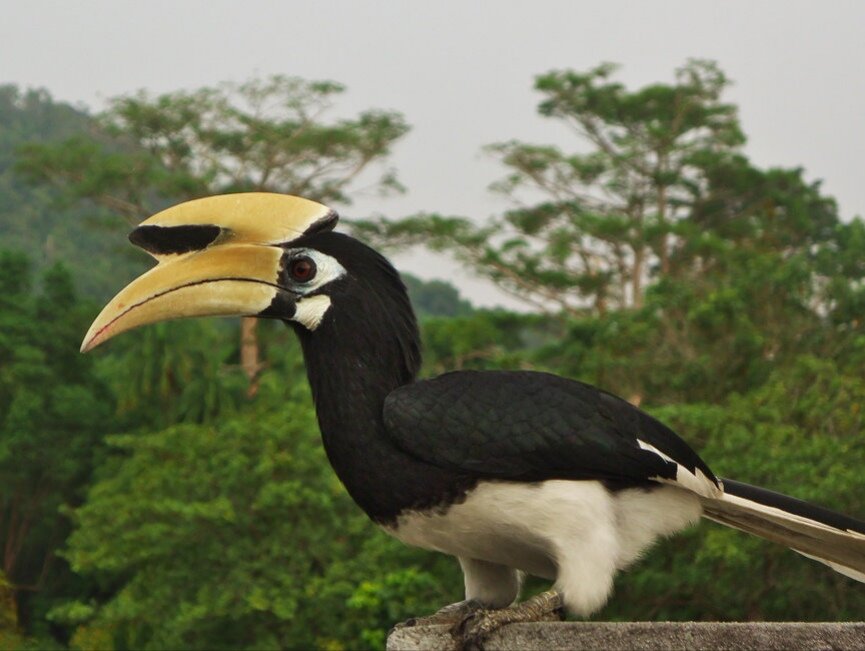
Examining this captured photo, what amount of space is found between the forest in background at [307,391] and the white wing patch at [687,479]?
2.72 meters

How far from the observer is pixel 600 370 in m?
19.1

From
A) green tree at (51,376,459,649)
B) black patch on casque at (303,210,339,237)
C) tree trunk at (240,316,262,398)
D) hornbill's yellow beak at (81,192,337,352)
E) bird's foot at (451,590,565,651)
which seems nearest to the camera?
bird's foot at (451,590,565,651)

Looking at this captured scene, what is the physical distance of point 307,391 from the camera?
71.3 ft

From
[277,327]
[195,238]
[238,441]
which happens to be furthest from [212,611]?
[277,327]

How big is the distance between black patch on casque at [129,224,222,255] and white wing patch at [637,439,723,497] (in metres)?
1.33

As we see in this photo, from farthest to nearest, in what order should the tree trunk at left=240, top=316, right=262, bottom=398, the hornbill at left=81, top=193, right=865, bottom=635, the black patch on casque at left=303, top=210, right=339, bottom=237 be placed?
1. the tree trunk at left=240, top=316, right=262, bottom=398
2. the black patch on casque at left=303, top=210, right=339, bottom=237
3. the hornbill at left=81, top=193, right=865, bottom=635

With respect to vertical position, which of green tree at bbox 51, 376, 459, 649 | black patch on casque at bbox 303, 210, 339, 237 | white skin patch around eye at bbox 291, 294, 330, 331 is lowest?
green tree at bbox 51, 376, 459, 649

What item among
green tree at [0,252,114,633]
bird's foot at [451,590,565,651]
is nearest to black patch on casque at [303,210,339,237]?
bird's foot at [451,590,565,651]

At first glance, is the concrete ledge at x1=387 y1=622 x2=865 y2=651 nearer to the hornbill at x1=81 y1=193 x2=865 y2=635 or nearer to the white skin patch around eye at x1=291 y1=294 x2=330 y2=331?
the hornbill at x1=81 y1=193 x2=865 y2=635

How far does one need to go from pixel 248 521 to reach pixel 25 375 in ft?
35.9

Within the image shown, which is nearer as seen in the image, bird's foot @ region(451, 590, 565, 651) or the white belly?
bird's foot @ region(451, 590, 565, 651)

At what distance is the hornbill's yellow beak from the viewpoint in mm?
3951

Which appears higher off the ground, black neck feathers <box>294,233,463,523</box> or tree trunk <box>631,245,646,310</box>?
tree trunk <box>631,245,646,310</box>

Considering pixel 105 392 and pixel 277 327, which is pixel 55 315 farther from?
pixel 277 327
